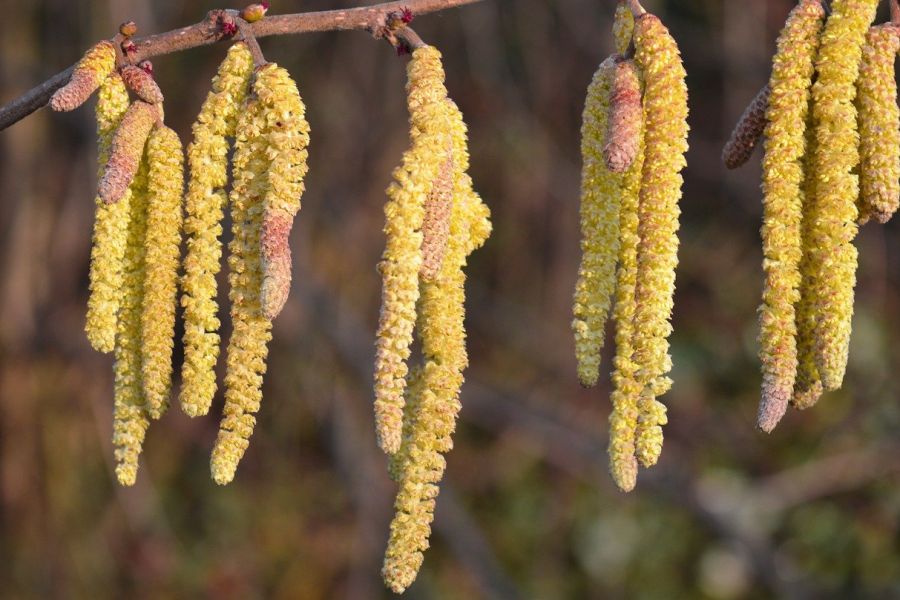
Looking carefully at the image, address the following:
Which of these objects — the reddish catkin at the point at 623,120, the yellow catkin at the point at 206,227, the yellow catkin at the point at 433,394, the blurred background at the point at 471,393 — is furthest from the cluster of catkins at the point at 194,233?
the blurred background at the point at 471,393

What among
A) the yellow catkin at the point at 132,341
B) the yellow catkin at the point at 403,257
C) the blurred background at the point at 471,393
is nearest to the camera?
the yellow catkin at the point at 403,257

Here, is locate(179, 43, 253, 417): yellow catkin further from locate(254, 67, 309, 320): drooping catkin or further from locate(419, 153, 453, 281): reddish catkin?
locate(419, 153, 453, 281): reddish catkin

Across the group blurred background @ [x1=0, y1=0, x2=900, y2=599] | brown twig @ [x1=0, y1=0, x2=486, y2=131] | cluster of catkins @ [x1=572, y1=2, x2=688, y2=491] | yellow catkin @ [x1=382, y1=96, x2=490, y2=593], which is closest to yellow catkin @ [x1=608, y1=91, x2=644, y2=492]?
cluster of catkins @ [x1=572, y1=2, x2=688, y2=491]

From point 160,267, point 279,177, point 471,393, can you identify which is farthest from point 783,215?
point 471,393

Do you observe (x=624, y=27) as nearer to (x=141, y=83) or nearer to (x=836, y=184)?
(x=836, y=184)

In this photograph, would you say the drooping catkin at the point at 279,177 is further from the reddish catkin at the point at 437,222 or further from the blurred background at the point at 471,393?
the blurred background at the point at 471,393

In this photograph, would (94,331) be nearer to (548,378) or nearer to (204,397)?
(204,397)
